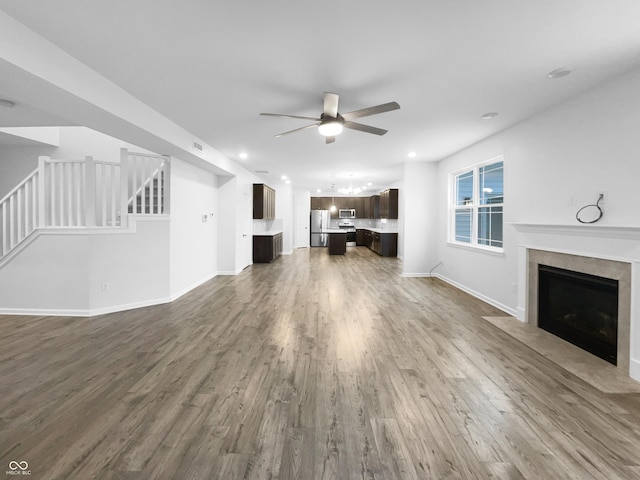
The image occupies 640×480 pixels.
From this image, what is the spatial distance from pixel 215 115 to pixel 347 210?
9935 mm

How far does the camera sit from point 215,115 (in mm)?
3762

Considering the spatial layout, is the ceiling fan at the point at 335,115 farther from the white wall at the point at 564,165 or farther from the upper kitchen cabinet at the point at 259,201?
the upper kitchen cabinet at the point at 259,201

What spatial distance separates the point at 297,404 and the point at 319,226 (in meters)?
11.5

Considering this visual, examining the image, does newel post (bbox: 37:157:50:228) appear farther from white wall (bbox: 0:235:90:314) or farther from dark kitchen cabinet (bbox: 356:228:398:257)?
dark kitchen cabinet (bbox: 356:228:398:257)

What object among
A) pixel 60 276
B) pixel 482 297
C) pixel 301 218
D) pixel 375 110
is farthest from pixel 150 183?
pixel 301 218

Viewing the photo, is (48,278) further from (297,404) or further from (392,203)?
(392,203)

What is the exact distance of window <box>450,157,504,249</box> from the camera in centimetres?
478

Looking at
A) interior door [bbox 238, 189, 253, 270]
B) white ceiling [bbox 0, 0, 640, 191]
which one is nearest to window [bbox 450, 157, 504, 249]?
white ceiling [bbox 0, 0, 640, 191]

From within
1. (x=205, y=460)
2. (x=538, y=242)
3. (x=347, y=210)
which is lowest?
(x=205, y=460)

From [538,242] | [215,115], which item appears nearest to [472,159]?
[538,242]

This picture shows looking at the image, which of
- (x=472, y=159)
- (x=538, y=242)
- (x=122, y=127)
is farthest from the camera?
(x=472, y=159)

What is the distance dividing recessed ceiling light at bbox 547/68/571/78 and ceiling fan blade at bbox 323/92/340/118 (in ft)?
6.29

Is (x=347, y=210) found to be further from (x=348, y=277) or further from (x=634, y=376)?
(x=634, y=376)

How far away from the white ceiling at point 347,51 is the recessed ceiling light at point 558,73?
0.05 meters
